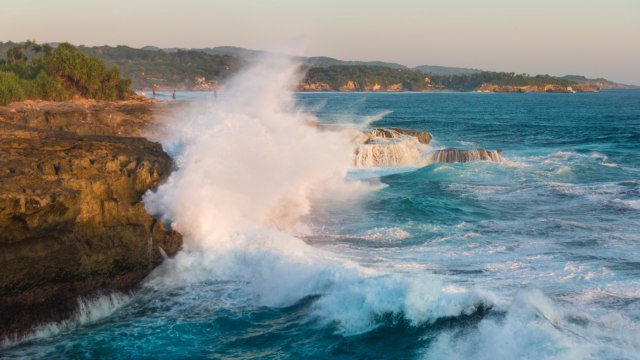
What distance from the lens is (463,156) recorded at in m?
28.9

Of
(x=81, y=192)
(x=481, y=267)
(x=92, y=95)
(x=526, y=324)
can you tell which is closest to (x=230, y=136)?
(x=81, y=192)

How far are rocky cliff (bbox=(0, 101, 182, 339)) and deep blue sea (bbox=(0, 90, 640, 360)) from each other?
419 mm

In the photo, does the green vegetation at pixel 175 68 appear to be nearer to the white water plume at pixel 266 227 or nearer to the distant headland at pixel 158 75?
the distant headland at pixel 158 75

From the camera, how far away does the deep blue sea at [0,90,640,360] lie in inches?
343

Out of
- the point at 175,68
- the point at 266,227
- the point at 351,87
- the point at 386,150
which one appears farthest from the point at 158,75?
the point at 266,227

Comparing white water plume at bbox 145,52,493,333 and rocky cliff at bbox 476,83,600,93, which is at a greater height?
rocky cliff at bbox 476,83,600,93

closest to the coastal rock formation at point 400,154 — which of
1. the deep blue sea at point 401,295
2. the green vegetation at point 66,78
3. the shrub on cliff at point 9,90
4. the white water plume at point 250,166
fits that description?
the white water plume at point 250,166

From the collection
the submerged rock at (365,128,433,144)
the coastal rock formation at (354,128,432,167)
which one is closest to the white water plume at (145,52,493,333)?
the coastal rock formation at (354,128,432,167)

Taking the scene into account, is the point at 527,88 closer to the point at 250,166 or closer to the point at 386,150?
the point at 386,150

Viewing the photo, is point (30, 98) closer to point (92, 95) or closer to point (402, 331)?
point (92, 95)

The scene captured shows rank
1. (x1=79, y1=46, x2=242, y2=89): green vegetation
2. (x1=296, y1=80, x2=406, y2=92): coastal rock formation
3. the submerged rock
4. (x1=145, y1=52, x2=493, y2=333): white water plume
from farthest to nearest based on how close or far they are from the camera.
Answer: (x1=296, y1=80, x2=406, y2=92): coastal rock formation, (x1=79, y1=46, x2=242, y2=89): green vegetation, the submerged rock, (x1=145, y1=52, x2=493, y2=333): white water plume

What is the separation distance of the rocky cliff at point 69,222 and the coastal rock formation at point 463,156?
56.1 feet

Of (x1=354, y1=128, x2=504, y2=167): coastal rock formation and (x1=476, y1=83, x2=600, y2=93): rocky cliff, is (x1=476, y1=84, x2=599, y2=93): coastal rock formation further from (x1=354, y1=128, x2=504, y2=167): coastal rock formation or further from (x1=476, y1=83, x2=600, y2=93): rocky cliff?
(x1=354, y1=128, x2=504, y2=167): coastal rock formation

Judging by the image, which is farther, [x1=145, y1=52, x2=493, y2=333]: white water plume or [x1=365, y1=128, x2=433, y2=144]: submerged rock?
[x1=365, y1=128, x2=433, y2=144]: submerged rock
